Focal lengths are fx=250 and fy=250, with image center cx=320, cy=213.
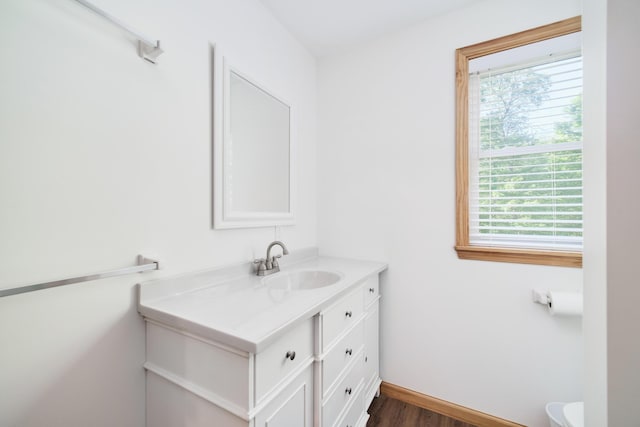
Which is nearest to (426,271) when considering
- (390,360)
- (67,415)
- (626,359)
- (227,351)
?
(390,360)

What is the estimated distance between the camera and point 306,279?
158 cm

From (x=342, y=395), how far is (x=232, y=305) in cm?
70

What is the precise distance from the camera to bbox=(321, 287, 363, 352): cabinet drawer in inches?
40.8

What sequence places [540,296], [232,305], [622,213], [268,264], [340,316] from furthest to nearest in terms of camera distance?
[268,264] < [540,296] < [340,316] < [232,305] < [622,213]

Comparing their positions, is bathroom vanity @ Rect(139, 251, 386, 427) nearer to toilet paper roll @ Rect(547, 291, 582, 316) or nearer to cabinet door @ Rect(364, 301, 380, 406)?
cabinet door @ Rect(364, 301, 380, 406)

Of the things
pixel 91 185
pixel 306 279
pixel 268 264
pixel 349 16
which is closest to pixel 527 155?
pixel 349 16

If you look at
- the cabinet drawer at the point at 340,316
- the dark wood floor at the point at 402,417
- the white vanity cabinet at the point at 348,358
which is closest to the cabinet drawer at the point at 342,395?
the white vanity cabinet at the point at 348,358

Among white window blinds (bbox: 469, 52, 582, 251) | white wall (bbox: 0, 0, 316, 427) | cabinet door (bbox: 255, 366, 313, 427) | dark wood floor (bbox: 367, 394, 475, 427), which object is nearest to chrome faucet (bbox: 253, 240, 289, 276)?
white wall (bbox: 0, 0, 316, 427)

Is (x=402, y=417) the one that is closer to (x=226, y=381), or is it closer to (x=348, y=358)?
(x=348, y=358)

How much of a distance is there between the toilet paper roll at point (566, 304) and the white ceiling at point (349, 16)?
1701 mm

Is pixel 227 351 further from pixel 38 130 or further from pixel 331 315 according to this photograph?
pixel 38 130

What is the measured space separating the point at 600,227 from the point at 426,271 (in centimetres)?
120

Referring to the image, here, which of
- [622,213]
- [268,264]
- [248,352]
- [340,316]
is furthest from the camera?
[268,264]

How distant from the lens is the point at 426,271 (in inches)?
63.6
